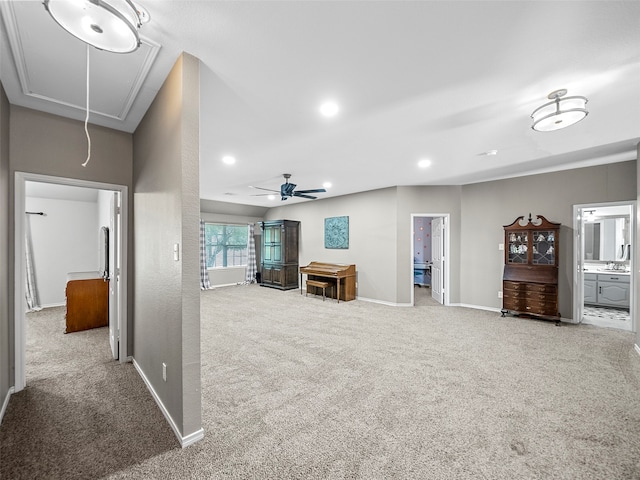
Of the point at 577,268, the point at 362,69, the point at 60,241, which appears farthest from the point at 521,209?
the point at 60,241

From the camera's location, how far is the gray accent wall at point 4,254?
6.75 ft

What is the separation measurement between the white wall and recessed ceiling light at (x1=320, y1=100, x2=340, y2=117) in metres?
6.42

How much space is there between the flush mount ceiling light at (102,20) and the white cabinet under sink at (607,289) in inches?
313

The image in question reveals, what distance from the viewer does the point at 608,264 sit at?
18.3ft

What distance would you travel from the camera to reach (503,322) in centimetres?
446

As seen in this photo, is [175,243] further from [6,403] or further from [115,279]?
[6,403]

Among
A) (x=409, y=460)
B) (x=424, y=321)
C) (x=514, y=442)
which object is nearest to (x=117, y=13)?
(x=409, y=460)

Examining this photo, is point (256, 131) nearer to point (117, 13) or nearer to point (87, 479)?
point (117, 13)

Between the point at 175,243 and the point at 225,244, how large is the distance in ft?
23.1

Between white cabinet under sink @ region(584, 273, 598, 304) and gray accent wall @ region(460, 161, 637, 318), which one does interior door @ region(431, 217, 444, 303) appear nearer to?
gray accent wall @ region(460, 161, 637, 318)

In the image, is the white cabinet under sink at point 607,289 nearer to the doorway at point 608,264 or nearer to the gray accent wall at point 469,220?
the doorway at point 608,264

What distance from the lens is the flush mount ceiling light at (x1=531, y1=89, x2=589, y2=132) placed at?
2193 millimetres

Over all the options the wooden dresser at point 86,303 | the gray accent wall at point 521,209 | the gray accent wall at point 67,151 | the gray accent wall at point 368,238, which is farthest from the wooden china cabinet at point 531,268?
the wooden dresser at point 86,303

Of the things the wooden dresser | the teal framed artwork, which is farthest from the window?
the wooden dresser
